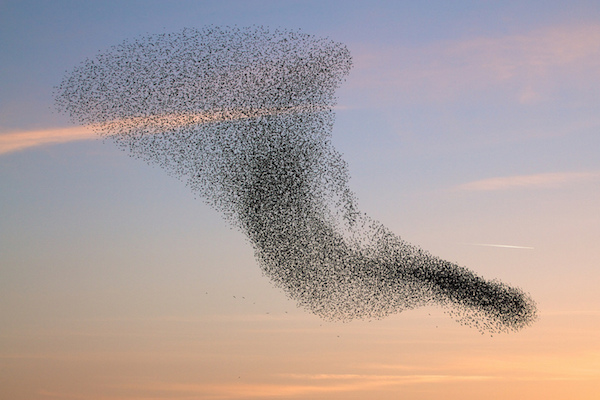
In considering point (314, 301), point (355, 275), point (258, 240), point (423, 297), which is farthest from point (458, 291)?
point (258, 240)

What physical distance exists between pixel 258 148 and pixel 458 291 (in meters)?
12.1

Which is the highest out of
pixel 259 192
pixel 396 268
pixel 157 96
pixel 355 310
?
pixel 157 96

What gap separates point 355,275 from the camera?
3225cm

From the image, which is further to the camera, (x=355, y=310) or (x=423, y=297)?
(x=423, y=297)

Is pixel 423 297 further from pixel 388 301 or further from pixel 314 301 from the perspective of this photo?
pixel 314 301

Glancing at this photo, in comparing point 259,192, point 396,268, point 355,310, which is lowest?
point 355,310

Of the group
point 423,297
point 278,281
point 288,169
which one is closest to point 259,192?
point 288,169

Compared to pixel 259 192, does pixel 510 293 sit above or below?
below

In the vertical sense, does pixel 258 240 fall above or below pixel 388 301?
above

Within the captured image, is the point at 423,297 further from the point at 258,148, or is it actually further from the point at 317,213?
the point at 258,148

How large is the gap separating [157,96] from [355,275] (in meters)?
12.7

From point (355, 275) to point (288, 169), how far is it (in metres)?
6.05

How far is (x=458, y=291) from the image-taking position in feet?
109

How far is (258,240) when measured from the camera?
31.5m
